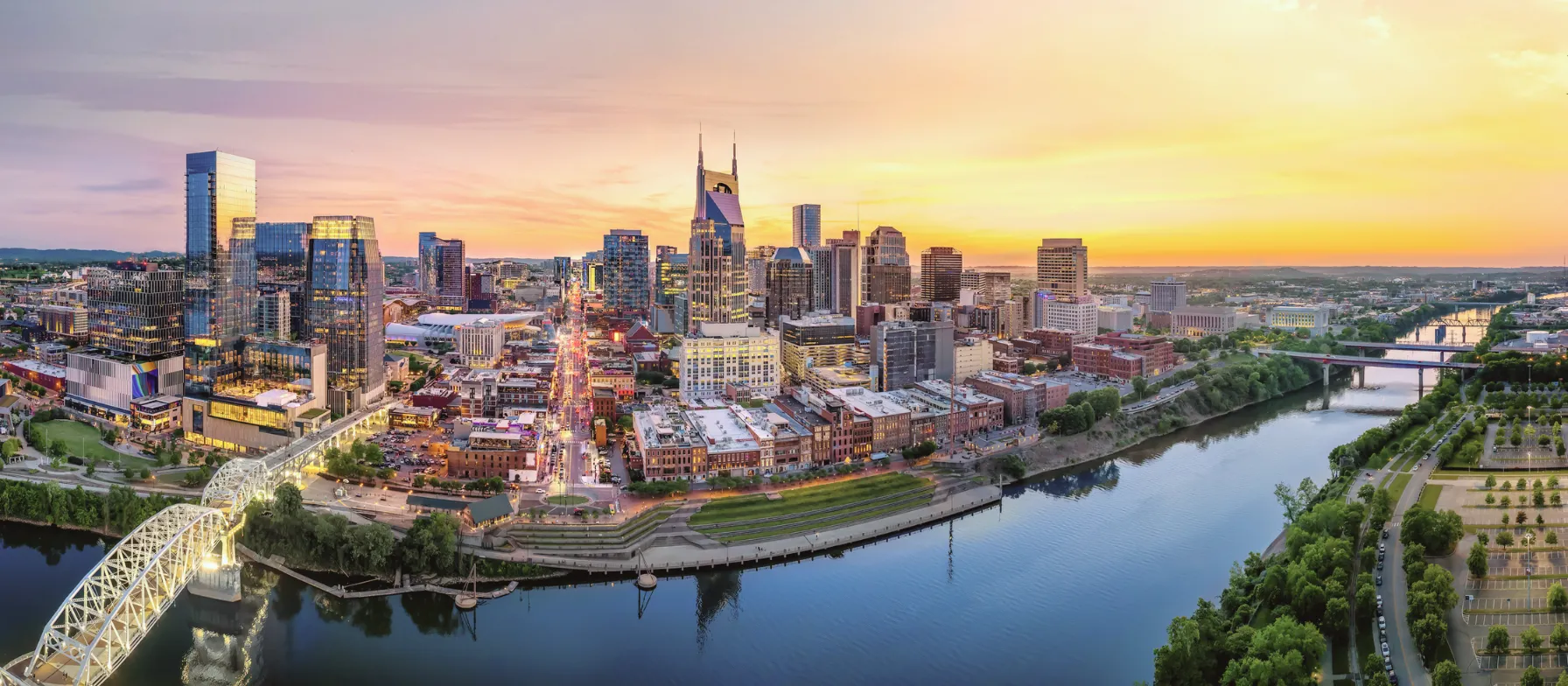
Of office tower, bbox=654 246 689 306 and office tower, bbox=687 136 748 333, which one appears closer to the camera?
office tower, bbox=687 136 748 333

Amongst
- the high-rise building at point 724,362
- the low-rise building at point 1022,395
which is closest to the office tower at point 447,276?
the high-rise building at point 724,362

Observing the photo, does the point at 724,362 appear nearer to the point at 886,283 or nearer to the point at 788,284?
the point at 788,284

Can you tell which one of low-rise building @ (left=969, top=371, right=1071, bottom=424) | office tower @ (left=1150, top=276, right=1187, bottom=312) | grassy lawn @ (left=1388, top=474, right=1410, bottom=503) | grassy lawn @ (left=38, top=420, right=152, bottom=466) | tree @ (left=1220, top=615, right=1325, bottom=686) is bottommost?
tree @ (left=1220, top=615, right=1325, bottom=686)

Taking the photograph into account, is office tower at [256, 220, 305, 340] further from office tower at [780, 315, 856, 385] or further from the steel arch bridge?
the steel arch bridge

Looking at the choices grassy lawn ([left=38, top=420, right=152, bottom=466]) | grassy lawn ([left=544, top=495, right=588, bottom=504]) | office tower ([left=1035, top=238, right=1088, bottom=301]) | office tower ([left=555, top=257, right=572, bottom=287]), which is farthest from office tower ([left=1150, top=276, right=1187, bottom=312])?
grassy lawn ([left=38, top=420, right=152, bottom=466])

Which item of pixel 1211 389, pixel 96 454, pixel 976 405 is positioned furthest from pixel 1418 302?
pixel 96 454

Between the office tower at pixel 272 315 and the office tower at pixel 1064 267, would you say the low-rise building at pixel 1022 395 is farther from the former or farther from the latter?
the office tower at pixel 1064 267

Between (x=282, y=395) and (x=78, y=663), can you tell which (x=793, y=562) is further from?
(x=282, y=395)
